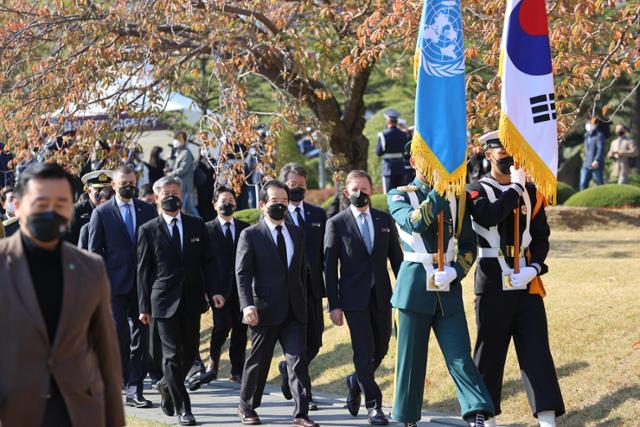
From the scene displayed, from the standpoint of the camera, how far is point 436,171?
8.80 meters

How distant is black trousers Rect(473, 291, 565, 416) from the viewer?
28.4 feet

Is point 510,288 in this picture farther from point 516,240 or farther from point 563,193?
point 563,193

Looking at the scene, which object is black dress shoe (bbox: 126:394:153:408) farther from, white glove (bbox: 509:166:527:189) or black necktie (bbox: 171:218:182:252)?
white glove (bbox: 509:166:527:189)

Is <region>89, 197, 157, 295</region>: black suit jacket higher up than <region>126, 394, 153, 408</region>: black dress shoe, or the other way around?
<region>89, 197, 157, 295</region>: black suit jacket

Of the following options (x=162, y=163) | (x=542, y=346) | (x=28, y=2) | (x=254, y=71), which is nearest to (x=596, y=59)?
(x=542, y=346)

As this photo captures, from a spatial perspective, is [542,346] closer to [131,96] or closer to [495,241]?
[495,241]

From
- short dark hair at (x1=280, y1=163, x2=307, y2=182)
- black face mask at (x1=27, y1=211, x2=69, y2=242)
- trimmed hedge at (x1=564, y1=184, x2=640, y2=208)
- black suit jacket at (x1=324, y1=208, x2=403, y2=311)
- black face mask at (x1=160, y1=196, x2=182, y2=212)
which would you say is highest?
black face mask at (x1=27, y1=211, x2=69, y2=242)

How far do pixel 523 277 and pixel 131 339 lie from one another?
4741 millimetres

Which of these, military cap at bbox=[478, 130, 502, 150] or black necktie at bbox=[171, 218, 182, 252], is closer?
military cap at bbox=[478, 130, 502, 150]

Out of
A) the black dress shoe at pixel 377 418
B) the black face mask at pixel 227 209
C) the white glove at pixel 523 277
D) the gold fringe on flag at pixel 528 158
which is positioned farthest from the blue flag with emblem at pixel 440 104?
the black face mask at pixel 227 209

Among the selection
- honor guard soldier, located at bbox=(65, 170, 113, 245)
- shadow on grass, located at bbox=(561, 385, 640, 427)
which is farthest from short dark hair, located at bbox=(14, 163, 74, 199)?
honor guard soldier, located at bbox=(65, 170, 113, 245)

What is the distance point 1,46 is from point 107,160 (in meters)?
1.90

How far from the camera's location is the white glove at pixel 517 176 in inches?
360

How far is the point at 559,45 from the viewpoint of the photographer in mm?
11070
